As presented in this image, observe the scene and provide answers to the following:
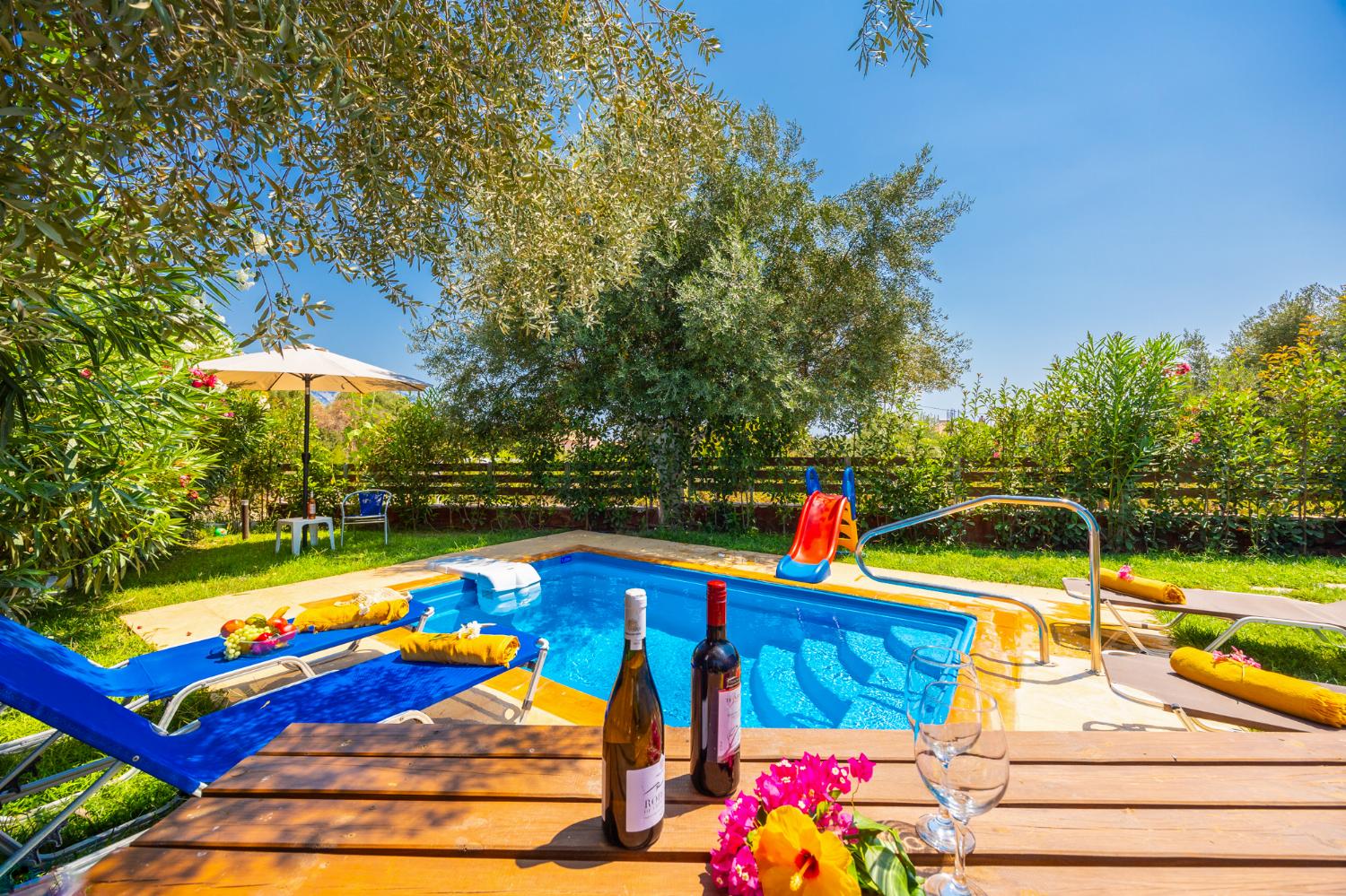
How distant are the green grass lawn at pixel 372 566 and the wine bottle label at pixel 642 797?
282 cm

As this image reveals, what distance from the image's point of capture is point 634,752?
94 cm

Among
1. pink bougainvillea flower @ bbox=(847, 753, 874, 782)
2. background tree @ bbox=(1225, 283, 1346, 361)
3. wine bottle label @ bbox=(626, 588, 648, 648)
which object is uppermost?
background tree @ bbox=(1225, 283, 1346, 361)

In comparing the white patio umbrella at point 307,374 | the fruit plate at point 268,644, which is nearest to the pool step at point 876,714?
the fruit plate at point 268,644

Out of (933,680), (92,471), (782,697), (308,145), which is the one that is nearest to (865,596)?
(782,697)

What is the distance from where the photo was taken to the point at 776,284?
8.93 meters

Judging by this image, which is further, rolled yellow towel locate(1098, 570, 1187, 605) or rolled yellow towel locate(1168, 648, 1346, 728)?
rolled yellow towel locate(1098, 570, 1187, 605)

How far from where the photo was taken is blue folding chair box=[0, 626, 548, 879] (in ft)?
5.39

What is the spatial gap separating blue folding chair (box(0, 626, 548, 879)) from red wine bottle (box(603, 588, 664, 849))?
2.74 ft

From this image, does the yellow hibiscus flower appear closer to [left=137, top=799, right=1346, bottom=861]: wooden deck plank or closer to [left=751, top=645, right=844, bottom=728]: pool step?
[left=137, top=799, right=1346, bottom=861]: wooden deck plank

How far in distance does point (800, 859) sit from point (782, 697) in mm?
3765

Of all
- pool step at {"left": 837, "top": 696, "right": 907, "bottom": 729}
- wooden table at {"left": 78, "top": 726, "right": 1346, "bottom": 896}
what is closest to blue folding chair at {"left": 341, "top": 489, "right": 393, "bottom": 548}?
pool step at {"left": 837, "top": 696, "right": 907, "bottom": 729}

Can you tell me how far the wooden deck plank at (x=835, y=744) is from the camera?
3.95 feet

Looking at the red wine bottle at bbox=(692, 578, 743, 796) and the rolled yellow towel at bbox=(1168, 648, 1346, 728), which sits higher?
the red wine bottle at bbox=(692, 578, 743, 796)

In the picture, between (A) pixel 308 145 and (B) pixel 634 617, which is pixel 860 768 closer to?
(B) pixel 634 617
